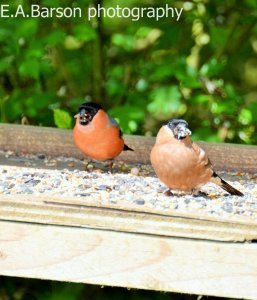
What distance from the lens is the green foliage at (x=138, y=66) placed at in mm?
4207

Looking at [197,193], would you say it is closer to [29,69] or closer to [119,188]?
[119,188]

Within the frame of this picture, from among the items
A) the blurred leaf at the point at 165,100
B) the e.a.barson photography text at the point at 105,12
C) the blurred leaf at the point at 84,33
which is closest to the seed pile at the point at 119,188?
the blurred leaf at the point at 165,100

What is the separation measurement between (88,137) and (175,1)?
5.56 feet

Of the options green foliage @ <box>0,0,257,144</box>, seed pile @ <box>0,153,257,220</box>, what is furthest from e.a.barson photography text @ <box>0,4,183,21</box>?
seed pile @ <box>0,153,257,220</box>

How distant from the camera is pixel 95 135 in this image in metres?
3.13

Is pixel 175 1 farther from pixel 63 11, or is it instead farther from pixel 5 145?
pixel 5 145

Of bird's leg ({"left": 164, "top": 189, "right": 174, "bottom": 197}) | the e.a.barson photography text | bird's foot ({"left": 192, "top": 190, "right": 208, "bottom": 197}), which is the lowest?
bird's foot ({"left": 192, "top": 190, "right": 208, "bottom": 197})

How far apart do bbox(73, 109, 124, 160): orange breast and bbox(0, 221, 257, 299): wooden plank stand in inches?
29.3

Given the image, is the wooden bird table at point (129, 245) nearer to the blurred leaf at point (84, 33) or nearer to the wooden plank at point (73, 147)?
the wooden plank at point (73, 147)

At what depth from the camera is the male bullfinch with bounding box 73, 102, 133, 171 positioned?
3.11 meters

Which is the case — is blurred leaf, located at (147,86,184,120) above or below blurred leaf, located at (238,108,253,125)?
above

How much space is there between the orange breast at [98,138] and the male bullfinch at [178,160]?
48cm

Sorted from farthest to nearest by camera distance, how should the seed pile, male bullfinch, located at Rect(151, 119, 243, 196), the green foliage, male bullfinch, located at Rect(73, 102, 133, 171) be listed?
1. the green foliage
2. male bullfinch, located at Rect(73, 102, 133, 171)
3. male bullfinch, located at Rect(151, 119, 243, 196)
4. the seed pile

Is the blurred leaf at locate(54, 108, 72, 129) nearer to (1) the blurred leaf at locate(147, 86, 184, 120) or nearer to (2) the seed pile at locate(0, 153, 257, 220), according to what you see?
(1) the blurred leaf at locate(147, 86, 184, 120)
